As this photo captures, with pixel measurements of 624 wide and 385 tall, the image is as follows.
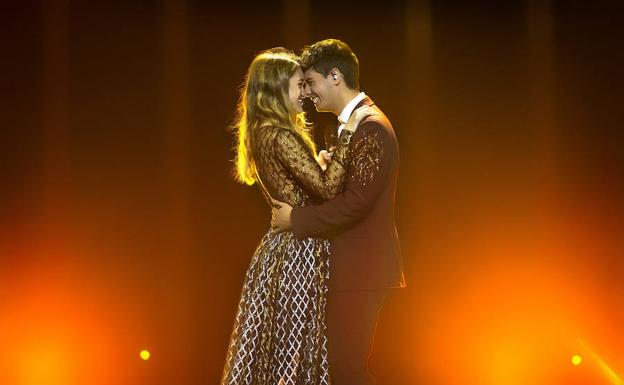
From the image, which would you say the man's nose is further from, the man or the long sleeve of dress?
the long sleeve of dress

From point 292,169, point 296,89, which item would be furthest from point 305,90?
point 292,169

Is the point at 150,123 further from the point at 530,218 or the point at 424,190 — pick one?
the point at 530,218

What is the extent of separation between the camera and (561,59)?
180 inches

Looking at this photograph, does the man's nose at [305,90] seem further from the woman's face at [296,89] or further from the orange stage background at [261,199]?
the orange stage background at [261,199]

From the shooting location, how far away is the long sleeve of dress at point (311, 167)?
3070 mm

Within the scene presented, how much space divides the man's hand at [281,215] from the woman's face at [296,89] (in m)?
0.31

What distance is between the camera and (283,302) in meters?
3.17

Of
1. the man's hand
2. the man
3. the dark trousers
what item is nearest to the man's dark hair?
the man

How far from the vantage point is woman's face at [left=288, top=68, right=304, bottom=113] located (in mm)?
3184

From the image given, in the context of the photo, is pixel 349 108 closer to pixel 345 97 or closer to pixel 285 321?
pixel 345 97

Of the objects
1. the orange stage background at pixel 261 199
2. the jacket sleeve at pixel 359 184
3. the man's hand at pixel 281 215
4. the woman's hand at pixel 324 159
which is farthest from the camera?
the orange stage background at pixel 261 199

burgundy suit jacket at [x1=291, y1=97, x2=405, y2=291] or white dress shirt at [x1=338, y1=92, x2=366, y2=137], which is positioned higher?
white dress shirt at [x1=338, y1=92, x2=366, y2=137]

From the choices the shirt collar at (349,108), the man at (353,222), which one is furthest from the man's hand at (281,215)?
the shirt collar at (349,108)

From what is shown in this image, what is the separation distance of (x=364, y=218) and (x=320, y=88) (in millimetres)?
437
